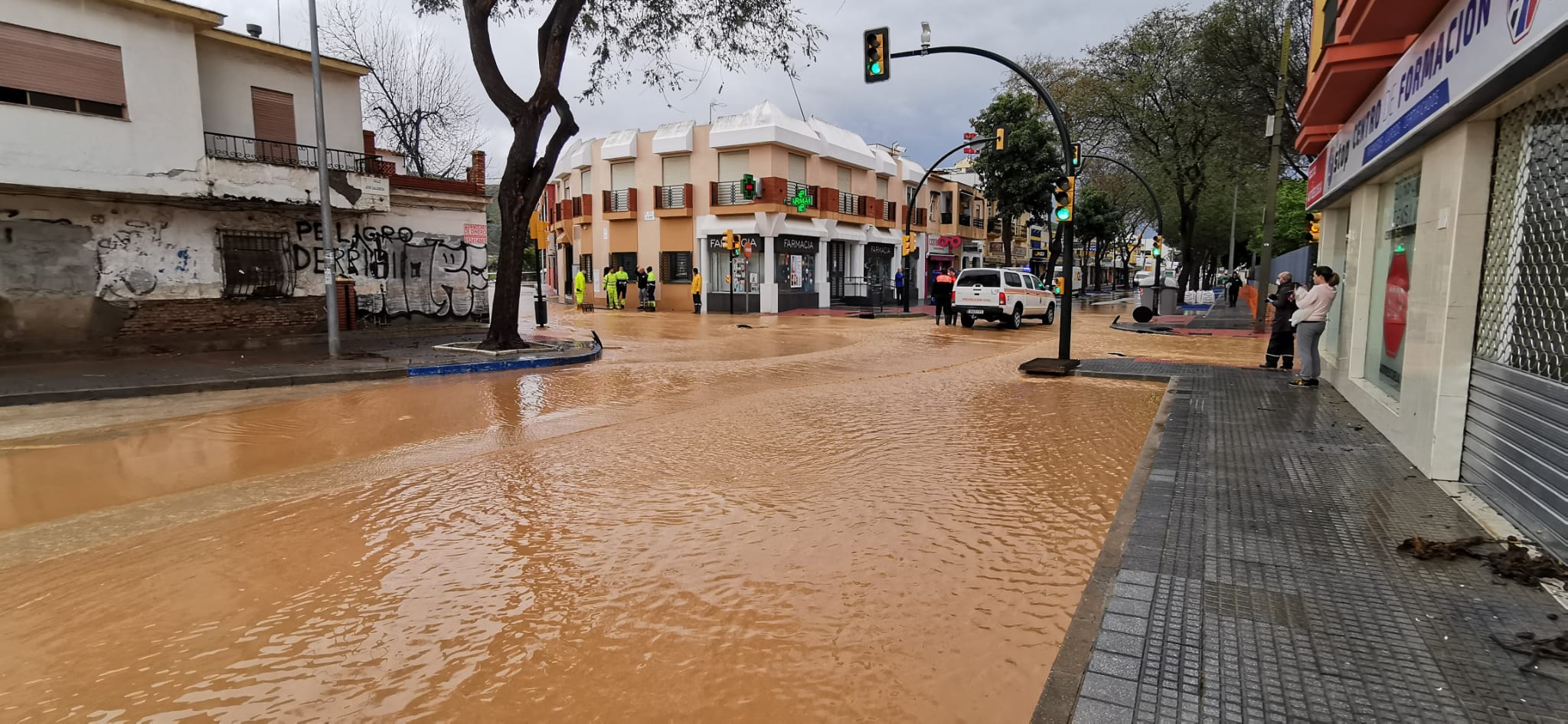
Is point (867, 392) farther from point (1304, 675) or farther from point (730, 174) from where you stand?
point (730, 174)

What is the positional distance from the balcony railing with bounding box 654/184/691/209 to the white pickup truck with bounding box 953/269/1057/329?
1463 centimetres

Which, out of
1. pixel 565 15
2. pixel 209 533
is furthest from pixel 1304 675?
pixel 565 15

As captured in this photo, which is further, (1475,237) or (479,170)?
(479,170)

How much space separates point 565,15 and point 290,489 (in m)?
11.2

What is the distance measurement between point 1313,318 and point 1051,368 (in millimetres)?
3479

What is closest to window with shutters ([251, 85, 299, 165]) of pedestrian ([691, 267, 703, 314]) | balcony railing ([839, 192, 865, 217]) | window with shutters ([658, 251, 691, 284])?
pedestrian ([691, 267, 703, 314])

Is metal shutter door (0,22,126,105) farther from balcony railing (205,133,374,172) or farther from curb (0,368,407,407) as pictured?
curb (0,368,407,407)

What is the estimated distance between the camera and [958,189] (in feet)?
156

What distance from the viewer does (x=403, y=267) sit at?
1809 cm

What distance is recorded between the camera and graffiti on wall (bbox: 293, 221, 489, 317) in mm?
16484

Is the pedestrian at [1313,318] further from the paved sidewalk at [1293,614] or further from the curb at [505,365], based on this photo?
the curb at [505,365]

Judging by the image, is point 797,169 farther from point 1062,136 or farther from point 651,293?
point 1062,136

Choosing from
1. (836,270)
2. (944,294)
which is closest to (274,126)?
(944,294)

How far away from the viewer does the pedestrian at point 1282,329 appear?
37.8ft
